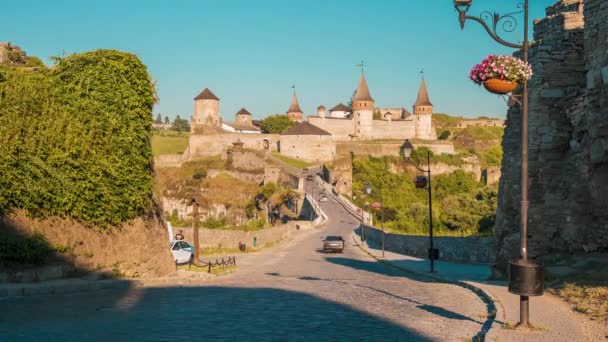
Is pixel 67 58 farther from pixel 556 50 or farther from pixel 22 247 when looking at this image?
pixel 556 50

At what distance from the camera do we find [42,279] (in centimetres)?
1436

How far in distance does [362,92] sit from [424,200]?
33.7 m

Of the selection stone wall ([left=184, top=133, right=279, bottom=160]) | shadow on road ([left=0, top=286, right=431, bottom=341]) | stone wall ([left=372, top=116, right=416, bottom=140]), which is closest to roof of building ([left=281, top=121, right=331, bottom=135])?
stone wall ([left=184, top=133, right=279, bottom=160])

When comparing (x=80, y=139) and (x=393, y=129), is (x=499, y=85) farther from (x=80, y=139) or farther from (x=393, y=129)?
(x=393, y=129)

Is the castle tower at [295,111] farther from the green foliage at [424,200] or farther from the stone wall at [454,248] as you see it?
the stone wall at [454,248]

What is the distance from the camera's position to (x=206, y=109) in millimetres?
114312

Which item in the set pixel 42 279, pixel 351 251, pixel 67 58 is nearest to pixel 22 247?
pixel 42 279

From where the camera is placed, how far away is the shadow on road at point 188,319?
9.59 metres

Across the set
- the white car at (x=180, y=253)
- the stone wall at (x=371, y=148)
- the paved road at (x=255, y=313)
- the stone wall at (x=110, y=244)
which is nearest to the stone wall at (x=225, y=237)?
the white car at (x=180, y=253)

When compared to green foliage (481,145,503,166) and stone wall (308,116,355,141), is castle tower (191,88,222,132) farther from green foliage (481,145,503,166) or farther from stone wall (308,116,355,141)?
green foliage (481,145,503,166)

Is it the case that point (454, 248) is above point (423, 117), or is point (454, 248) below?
below

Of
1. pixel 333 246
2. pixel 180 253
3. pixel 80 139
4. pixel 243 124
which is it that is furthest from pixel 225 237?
pixel 243 124

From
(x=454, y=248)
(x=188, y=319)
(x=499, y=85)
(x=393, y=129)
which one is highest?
(x=393, y=129)

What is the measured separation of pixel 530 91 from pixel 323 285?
721 centimetres
